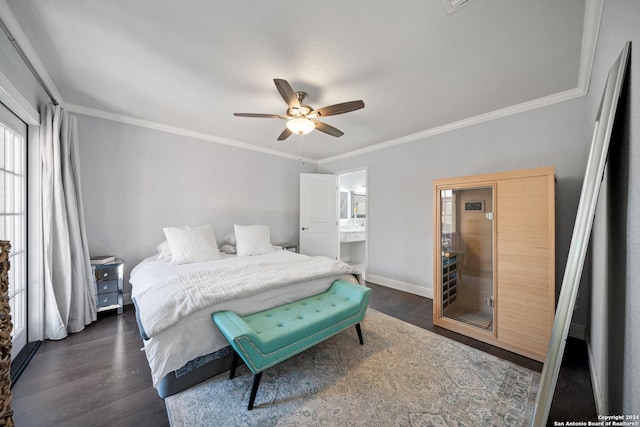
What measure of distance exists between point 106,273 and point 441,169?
4.43 m

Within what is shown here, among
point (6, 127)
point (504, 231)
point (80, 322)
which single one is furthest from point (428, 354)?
point (6, 127)

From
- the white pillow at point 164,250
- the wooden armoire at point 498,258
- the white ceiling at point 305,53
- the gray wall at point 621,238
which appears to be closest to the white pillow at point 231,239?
the white pillow at point 164,250

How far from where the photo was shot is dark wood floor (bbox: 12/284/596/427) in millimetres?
1349

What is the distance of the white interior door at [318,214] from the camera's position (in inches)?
174

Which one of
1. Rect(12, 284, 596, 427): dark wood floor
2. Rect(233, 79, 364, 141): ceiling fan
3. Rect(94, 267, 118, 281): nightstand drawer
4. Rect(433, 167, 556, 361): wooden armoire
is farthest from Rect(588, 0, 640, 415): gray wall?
Rect(94, 267, 118, 281): nightstand drawer

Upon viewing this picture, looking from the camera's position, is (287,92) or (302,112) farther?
(302,112)

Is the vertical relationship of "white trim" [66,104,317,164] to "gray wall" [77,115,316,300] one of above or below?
above

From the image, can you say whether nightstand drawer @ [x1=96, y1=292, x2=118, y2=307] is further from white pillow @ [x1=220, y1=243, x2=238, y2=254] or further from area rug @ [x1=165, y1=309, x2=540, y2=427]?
area rug @ [x1=165, y1=309, x2=540, y2=427]

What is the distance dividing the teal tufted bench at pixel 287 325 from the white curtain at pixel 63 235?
184 cm

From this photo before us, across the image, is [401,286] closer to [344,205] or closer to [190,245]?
[344,205]

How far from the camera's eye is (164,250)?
292 centimetres

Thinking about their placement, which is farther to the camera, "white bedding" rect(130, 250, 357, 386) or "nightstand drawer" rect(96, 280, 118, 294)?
"nightstand drawer" rect(96, 280, 118, 294)

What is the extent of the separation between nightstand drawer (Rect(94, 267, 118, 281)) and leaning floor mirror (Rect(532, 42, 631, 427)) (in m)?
3.75

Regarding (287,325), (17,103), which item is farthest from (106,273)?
(287,325)
